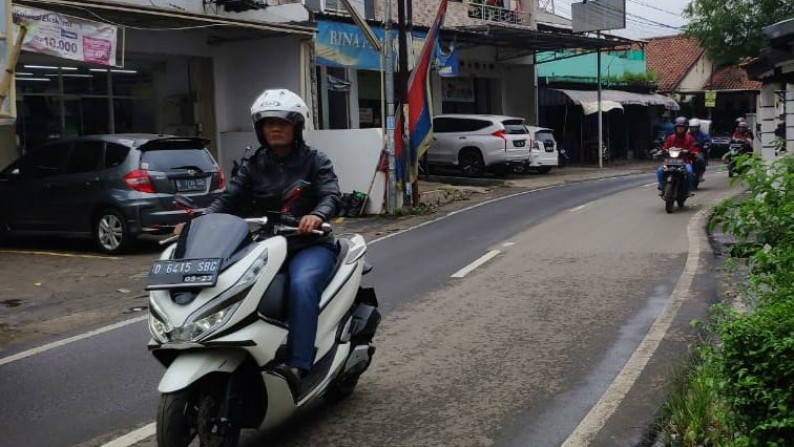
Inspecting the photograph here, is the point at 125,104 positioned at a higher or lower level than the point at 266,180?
higher

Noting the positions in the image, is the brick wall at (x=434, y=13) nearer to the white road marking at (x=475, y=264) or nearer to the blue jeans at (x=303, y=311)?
the white road marking at (x=475, y=264)

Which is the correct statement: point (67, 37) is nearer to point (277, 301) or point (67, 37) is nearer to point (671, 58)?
point (277, 301)

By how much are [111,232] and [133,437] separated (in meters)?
8.22

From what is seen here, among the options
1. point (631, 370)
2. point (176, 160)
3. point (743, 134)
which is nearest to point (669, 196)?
point (743, 134)

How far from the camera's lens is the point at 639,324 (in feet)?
25.1

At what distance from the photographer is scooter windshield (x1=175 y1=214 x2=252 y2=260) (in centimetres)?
422

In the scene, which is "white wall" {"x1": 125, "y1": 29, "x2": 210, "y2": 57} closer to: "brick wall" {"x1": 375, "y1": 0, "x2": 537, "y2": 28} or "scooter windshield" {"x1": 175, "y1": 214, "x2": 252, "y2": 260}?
"brick wall" {"x1": 375, "y1": 0, "x2": 537, "y2": 28}

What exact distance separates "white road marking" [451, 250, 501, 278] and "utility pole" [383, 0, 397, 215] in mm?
6043

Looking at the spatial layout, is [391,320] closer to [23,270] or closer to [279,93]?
[279,93]

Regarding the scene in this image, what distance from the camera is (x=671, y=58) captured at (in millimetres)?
51500

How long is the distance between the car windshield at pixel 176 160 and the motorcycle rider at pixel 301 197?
778 cm

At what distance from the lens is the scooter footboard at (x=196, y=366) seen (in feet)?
12.9

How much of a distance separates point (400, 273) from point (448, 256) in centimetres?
150

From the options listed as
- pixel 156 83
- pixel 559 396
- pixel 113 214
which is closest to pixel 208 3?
pixel 156 83
